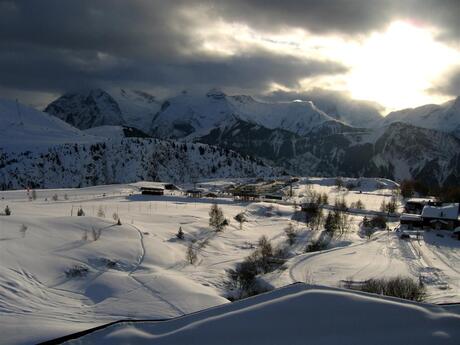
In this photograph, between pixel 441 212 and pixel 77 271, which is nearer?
pixel 77 271

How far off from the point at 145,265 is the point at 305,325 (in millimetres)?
24684

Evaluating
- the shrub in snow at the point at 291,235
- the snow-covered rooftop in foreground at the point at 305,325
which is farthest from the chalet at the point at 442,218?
the snow-covered rooftop in foreground at the point at 305,325

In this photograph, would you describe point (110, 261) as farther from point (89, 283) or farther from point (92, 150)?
point (92, 150)

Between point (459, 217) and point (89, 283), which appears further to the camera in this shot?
point (459, 217)

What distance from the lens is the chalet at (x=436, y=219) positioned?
69188 millimetres

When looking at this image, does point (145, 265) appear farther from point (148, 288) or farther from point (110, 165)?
point (110, 165)

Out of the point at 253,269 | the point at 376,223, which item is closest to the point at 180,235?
the point at 253,269

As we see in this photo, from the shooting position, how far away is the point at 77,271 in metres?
27.1

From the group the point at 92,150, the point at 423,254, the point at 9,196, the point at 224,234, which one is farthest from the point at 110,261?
the point at 92,150

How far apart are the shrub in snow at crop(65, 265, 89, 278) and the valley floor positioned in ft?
0.20

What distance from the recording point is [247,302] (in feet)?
28.6

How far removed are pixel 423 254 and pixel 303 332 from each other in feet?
147

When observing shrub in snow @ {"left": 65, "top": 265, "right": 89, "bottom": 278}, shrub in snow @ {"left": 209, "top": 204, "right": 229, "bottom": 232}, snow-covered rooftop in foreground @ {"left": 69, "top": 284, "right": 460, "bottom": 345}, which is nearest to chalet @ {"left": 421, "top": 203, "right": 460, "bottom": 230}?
shrub in snow @ {"left": 209, "top": 204, "right": 229, "bottom": 232}

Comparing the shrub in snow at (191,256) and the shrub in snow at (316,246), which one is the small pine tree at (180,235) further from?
the shrub in snow at (316,246)
